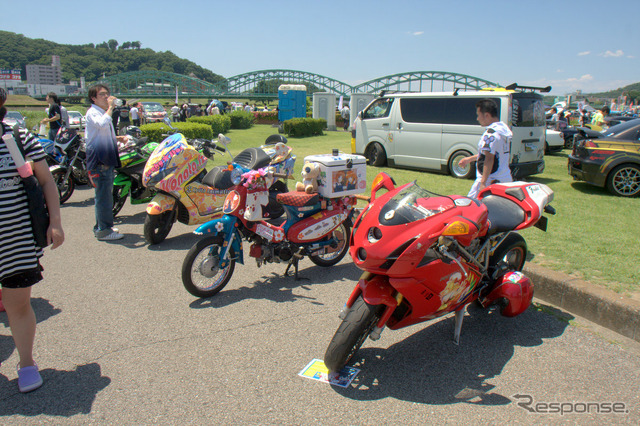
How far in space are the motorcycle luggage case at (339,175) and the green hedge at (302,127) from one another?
61.7ft

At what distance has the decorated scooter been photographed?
5.57m

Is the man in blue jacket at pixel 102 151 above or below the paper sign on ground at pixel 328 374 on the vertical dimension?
above

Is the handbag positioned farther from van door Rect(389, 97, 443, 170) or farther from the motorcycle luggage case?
van door Rect(389, 97, 443, 170)

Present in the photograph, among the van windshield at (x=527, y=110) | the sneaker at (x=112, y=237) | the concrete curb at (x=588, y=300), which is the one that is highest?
the van windshield at (x=527, y=110)

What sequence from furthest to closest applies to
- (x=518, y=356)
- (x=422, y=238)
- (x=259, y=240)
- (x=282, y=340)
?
(x=259, y=240) < (x=282, y=340) < (x=518, y=356) < (x=422, y=238)

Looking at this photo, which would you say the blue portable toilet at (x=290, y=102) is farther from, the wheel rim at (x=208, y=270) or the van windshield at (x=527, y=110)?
the wheel rim at (x=208, y=270)

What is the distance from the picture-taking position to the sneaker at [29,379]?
108 inches

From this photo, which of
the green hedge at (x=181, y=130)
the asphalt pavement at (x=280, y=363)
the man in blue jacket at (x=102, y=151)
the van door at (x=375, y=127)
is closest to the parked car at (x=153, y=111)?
the green hedge at (x=181, y=130)

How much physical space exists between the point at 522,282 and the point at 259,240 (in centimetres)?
250

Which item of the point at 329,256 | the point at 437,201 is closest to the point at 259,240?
the point at 329,256

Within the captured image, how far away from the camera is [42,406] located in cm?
263

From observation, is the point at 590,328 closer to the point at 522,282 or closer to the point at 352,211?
the point at 522,282

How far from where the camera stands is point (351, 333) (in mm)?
Answer: 2760

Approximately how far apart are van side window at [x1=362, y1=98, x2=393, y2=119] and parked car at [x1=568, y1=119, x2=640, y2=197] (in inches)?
180
